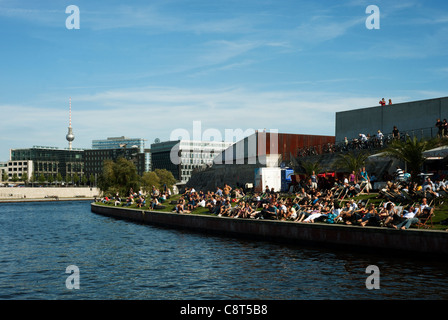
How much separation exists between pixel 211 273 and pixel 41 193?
14618cm

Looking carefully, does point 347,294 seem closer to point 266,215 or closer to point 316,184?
point 266,215

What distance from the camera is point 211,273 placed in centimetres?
1791

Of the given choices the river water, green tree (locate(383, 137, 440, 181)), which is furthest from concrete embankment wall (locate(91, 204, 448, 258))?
green tree (locate(383, 137, 440, 181))

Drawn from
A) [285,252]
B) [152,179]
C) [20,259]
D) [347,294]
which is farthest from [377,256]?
[152,179]

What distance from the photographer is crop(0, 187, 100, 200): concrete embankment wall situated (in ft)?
477

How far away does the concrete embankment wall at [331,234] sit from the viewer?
1811cm

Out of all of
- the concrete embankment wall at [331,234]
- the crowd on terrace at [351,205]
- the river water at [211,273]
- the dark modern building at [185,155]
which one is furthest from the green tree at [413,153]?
the dark modern building at [185,155]

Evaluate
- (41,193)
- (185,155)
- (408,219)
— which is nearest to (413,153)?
(408,219)

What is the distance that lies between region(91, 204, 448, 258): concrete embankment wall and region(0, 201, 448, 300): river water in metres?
0.48

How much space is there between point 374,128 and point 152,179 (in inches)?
3036

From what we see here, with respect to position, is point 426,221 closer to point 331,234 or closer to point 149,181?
point 331,234

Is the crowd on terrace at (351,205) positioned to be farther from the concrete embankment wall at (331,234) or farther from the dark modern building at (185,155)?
the dark modern building at (185,155)

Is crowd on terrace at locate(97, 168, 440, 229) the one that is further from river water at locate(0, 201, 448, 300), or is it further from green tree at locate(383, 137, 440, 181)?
river water at locate(0, 201, 448, 300)
